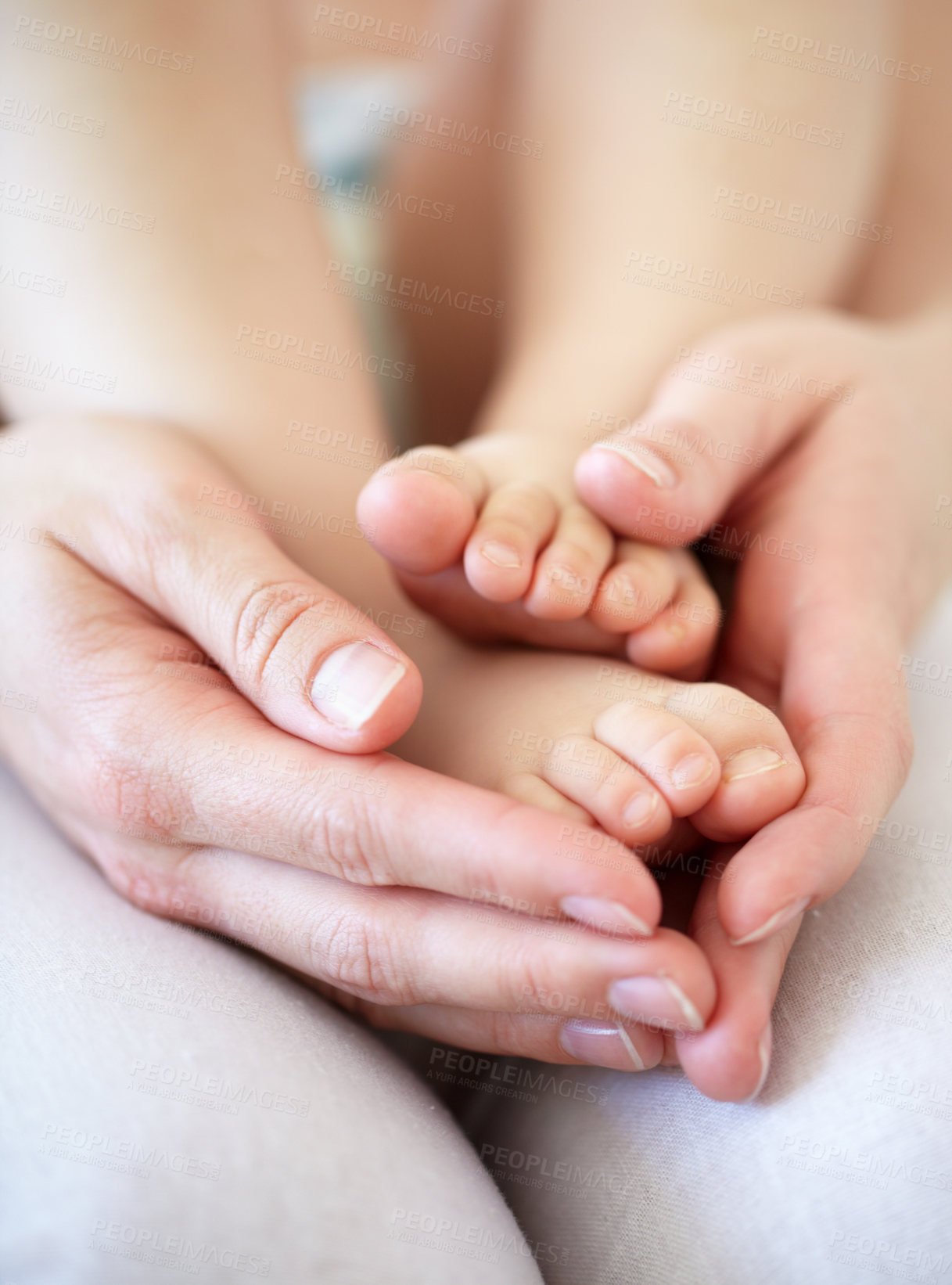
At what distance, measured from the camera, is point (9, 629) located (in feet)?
1.84

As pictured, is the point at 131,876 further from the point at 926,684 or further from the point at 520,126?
the point at 520,126

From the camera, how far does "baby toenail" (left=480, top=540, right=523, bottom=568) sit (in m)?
0.55

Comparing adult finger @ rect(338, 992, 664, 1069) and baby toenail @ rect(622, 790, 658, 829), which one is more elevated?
baby toenail @ rect(622, 790, 658, 829)

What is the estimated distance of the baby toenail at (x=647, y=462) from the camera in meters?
0.58

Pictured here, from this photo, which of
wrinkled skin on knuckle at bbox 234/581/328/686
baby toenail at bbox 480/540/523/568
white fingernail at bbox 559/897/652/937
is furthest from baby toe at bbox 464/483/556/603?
white fingernail at bbox 559/897/652/937

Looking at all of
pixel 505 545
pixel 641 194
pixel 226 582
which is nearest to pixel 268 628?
pixel 226 582

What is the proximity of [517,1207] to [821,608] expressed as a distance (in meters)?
0.40

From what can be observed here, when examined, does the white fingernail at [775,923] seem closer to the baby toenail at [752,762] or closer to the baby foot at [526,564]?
the baby toenail at [752,762]

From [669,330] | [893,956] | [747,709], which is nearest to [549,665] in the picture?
[747,709]

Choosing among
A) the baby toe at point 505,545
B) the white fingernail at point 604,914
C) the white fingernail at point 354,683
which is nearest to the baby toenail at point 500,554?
the baby toe at point 505,545

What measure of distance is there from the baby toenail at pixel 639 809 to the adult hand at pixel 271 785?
0.02 m

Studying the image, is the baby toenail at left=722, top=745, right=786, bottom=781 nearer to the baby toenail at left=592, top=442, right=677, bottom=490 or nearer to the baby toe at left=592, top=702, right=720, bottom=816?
the baby toe at left=592, top=702, right=720, bottom=816

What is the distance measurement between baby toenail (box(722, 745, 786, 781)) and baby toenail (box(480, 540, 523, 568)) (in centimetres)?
17

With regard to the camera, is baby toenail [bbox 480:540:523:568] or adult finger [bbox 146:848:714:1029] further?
baby toenail [bbox 480:540:523:568]
